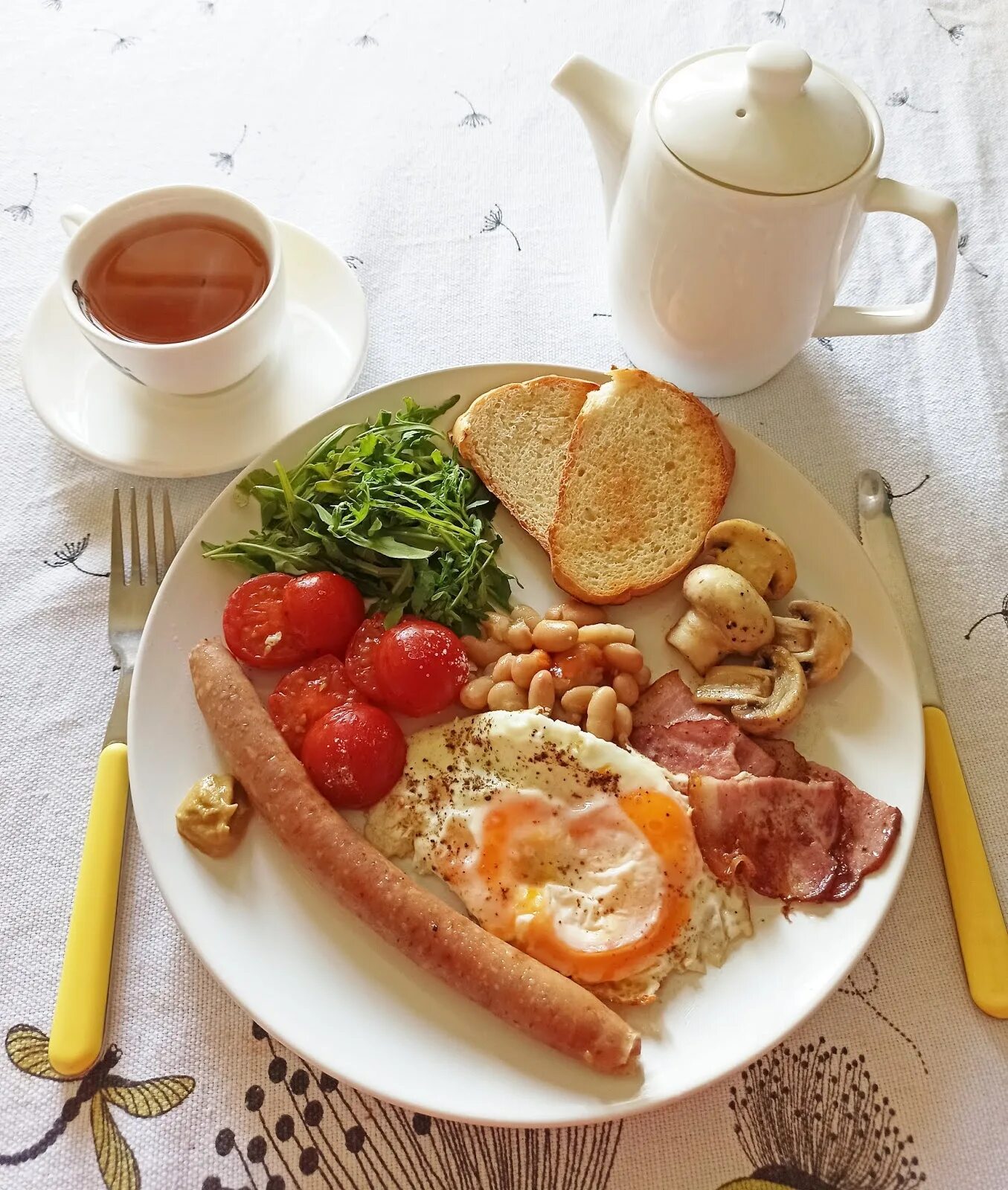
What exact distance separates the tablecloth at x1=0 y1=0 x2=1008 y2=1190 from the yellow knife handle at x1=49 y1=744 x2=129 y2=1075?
0.16 ft

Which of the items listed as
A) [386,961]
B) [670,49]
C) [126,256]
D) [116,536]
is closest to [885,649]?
[386,961]

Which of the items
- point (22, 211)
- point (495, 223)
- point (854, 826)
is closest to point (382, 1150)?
point (854, 826)

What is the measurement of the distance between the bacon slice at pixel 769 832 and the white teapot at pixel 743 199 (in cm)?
90

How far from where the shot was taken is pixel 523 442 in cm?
193

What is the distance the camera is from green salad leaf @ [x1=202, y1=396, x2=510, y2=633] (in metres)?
1.77

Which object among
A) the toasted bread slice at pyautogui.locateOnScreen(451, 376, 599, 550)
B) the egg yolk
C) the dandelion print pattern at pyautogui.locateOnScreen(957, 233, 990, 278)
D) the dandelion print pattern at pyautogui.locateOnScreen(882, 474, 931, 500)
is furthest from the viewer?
the dandelion print pattern at pyautogui.locateOnScreen(957, 233, 990, 278)

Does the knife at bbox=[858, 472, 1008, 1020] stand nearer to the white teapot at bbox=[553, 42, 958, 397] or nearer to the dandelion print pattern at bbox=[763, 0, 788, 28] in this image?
the white teapot at bbox=[553, 42, 958, 397]

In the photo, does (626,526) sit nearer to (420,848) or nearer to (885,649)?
(885,649)

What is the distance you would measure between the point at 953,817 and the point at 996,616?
511 mm

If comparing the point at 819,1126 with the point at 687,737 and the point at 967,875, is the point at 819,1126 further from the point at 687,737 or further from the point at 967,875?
the point at 687,737

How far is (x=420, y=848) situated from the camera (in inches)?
61.6

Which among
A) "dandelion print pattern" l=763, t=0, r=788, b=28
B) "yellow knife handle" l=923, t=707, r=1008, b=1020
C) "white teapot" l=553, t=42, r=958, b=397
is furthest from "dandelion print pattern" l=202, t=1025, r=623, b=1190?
"dandelion print pattern" l=763, t=0, r=788, b=28

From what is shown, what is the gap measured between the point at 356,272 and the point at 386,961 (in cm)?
168

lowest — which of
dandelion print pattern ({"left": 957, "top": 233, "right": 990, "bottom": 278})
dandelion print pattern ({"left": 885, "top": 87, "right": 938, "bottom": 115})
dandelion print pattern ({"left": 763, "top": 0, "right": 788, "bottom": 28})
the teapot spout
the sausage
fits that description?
the sausage
